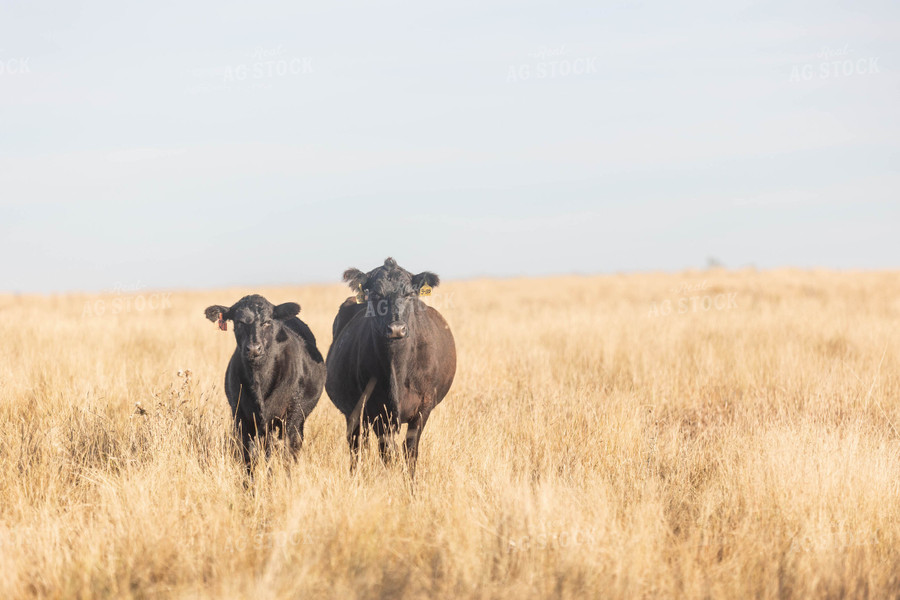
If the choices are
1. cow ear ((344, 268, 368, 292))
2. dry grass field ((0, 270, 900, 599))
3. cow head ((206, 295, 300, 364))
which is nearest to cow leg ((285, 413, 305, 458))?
dry grass field ((0, 270, 900, 599))

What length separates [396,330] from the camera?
5645 mm

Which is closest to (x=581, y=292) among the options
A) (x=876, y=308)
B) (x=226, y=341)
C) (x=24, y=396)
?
(x=876, y=308)

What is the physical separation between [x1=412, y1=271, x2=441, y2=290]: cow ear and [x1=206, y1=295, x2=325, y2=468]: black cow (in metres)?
1.01

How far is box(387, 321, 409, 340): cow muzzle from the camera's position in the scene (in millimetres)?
5648

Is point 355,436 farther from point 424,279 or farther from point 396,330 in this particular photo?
point 424,279

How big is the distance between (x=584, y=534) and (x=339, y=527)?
4.79 ft

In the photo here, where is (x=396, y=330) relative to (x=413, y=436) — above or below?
above

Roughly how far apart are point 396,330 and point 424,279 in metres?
0.82

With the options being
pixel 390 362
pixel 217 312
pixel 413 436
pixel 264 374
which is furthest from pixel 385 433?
pixel 217 312

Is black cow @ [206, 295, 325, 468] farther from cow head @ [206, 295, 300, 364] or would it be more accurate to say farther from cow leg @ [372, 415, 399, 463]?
cow leg @ [372, 415, 399, 463]

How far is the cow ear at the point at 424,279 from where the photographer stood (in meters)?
6.30

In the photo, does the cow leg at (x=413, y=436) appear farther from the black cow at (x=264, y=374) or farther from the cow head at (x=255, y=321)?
the cow head at (x=255, y=321)

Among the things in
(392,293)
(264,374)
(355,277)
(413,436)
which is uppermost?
(355,277)

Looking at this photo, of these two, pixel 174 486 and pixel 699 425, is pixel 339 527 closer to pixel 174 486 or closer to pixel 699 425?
pixel 174 486
